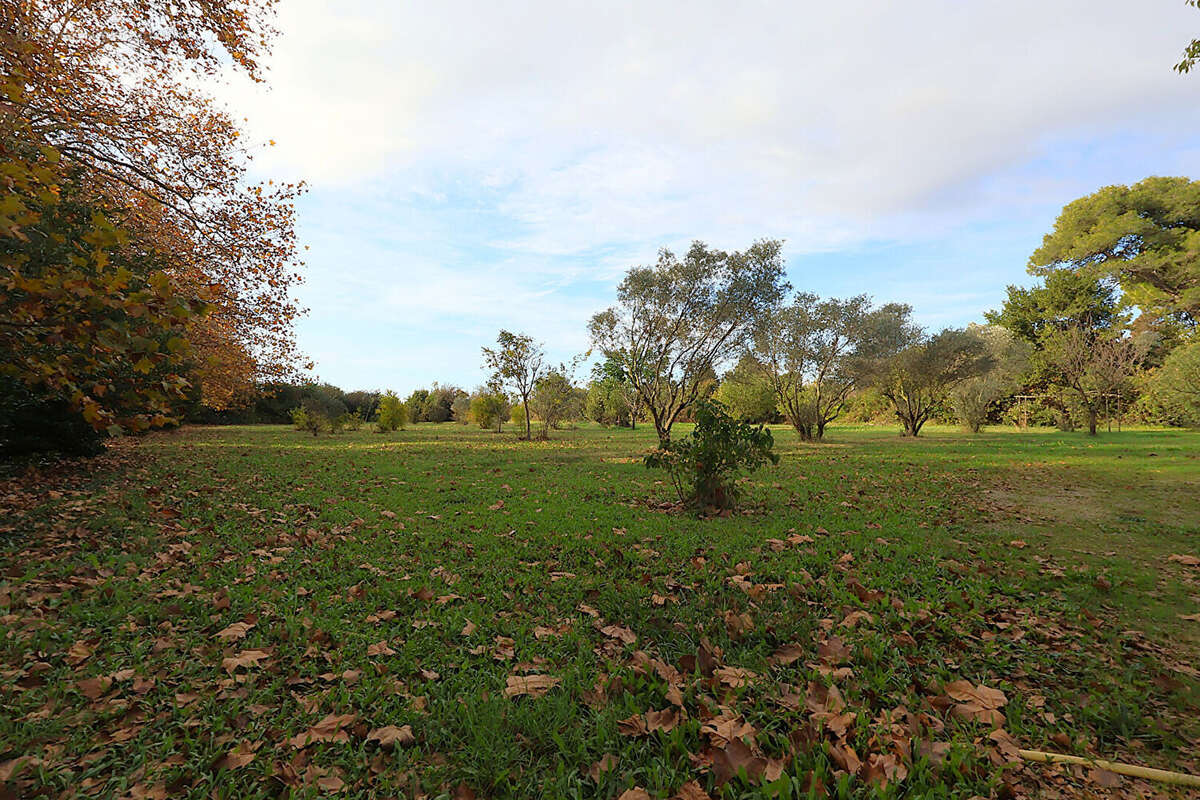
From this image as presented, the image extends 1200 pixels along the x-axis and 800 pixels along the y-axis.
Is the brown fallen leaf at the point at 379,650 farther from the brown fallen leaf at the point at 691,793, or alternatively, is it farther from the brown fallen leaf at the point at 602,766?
the brown fallen leaf at the point at 691,793

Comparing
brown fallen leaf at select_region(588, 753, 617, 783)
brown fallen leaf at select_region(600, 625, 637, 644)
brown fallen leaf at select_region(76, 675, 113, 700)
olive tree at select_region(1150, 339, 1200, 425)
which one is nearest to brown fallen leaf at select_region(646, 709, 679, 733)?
brown fallen leaf at select_region(588, 753, 617, 783)

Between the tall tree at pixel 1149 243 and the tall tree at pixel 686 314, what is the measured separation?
29310mm

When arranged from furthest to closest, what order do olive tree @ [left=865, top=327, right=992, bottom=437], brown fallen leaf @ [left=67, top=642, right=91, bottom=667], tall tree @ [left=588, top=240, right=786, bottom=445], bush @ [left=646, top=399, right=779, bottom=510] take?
olive tree @ [left=865, top=327, right=992, bottom=437], tall tree @ [left=588, top=240, right=786, bottom=445], bush @ [left=646, top=399, right=779, bottom=510], brown fallen leaf @ [left=67, top=642, right=91, bottom=667]

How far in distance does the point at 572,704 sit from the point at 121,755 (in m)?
2.09

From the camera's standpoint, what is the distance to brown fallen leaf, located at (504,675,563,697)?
2.67 metres

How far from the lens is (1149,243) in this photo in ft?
99.1

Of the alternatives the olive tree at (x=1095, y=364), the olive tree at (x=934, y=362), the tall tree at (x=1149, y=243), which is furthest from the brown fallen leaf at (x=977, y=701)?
the tall tree at (x=1149, y=243)

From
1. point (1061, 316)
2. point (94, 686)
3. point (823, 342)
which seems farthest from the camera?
point (1061, 316)

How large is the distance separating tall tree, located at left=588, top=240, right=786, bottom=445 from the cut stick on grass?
15390 millimetres

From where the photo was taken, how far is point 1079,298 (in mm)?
31906

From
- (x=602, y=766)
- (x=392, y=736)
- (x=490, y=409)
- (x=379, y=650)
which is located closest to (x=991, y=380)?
(x=490, y=409)

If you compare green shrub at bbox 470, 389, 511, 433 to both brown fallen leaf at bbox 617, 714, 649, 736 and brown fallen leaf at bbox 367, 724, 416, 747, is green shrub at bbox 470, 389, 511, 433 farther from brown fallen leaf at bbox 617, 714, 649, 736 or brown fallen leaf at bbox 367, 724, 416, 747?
brown fallen leaf at bbox 617, 714, 649, 736

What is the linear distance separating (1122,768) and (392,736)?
3.37 metres

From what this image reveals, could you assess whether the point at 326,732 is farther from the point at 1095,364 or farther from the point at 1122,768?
the point at 1095,364
